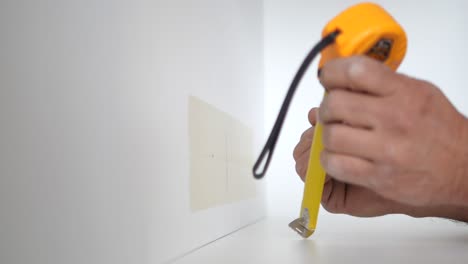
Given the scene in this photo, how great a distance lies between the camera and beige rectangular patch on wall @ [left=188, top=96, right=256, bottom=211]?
66 centimetres

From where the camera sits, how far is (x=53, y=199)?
34cm

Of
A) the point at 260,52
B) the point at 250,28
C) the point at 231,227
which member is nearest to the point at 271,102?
the point at 260,52

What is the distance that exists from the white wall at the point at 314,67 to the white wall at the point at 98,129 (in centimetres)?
66

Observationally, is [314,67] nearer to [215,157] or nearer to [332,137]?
[215,157]

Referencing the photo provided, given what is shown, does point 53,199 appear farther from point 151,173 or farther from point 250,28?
point 250,28

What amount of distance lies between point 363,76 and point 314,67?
43.2 inches

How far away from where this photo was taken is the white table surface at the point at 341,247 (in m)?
0.55

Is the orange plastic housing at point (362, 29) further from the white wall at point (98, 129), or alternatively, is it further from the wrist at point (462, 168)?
the white wall at point (98, 129)

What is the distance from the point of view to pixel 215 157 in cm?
77

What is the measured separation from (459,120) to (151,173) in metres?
0.37

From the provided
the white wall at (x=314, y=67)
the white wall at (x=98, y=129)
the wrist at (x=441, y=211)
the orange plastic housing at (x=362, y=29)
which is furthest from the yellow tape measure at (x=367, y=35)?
the white wall at (x=314, y=67)

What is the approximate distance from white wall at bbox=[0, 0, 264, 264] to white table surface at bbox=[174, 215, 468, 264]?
2.6 inches

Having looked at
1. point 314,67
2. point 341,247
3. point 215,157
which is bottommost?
point 341,247

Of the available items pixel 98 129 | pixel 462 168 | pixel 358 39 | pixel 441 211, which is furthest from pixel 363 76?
pixel 441 211
